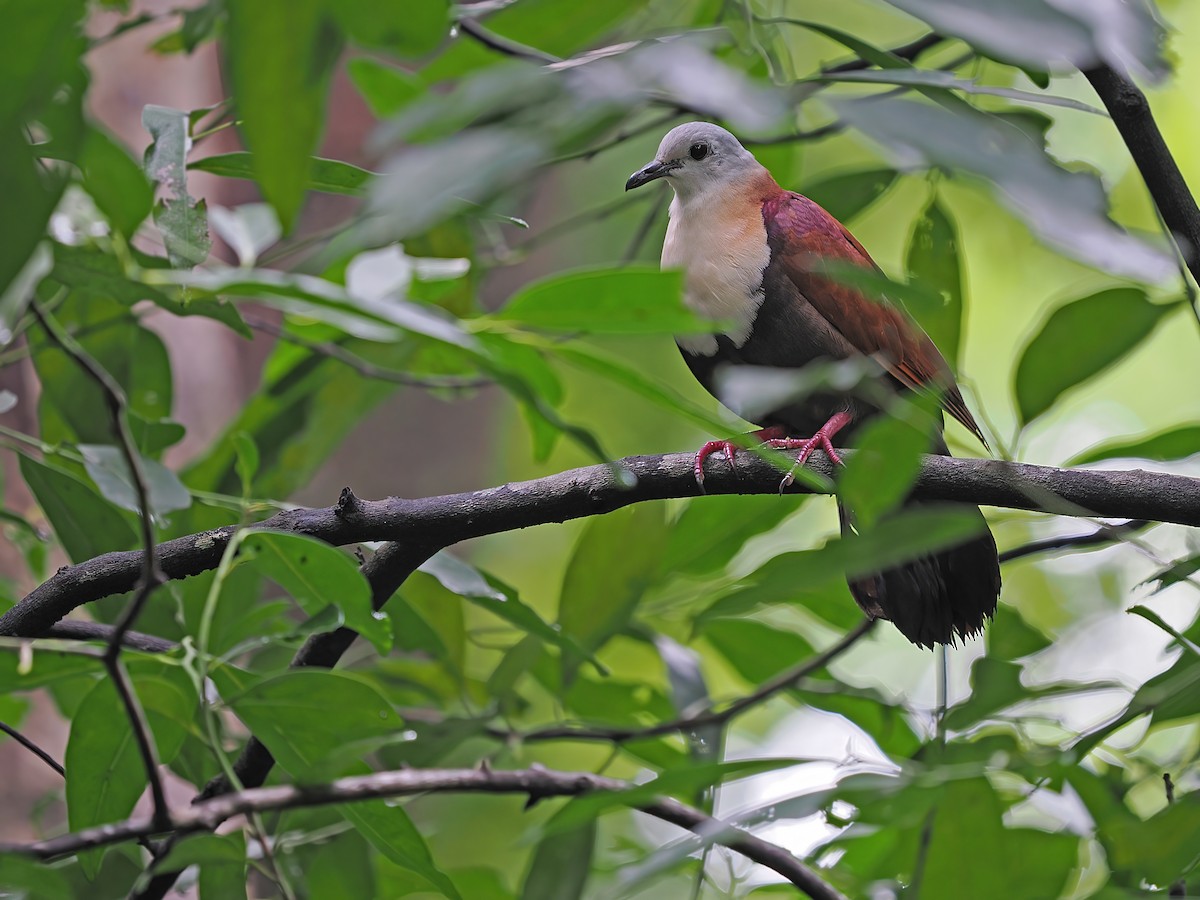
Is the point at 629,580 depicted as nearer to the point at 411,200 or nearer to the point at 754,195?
the point at 754,195

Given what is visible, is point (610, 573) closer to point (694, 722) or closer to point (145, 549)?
point (694, 722)

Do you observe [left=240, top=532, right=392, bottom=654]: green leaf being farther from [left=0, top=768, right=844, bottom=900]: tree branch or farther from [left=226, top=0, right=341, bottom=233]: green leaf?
[left=226, top=0, right=341, bottom=233]: green leaf

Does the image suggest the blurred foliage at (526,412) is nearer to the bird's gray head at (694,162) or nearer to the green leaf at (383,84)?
the green leaf at (383,84)

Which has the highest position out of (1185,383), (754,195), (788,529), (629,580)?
(754,195)

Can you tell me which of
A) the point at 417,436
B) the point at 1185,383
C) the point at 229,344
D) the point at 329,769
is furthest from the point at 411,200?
the point at 1185,383

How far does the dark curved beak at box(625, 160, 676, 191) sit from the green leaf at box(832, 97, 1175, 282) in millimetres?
1792

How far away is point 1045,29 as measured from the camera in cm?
47

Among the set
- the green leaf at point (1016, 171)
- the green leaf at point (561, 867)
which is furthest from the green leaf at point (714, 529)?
the green leaf at point (1016, 171)

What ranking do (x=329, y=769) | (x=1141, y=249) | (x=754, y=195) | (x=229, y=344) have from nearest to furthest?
1. (x=1141, y=249)
2. (x=329, y=769)
3. (x=754, y=195)
4. (x=229, y=344)

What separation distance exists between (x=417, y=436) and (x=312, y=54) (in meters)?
4.15

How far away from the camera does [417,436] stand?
4602 millimetres

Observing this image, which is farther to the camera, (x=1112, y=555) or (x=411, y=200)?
(x=1112, y=555)

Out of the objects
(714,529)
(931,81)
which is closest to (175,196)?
(931,81)

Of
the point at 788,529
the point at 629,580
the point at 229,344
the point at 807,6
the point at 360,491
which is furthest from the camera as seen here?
the point at 788,529
